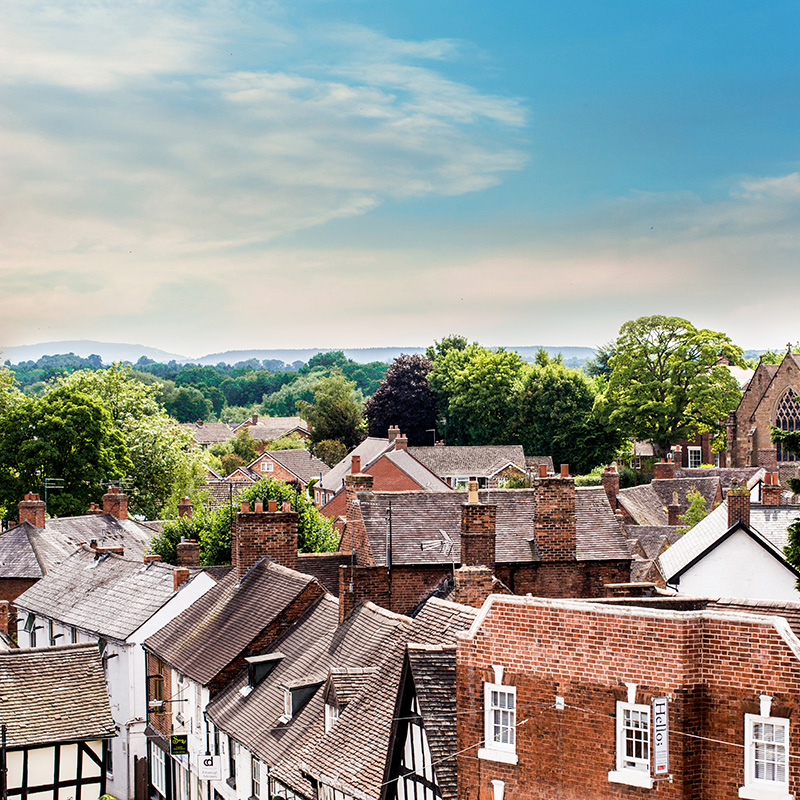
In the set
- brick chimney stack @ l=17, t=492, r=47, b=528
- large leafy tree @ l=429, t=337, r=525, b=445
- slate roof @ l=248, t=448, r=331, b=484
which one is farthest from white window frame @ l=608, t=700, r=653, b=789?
slate roof @ l=248, t=448, r=331, b=484

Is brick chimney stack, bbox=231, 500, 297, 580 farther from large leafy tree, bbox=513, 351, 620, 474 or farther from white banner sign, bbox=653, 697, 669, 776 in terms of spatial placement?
large leafy tree, bbox=513, 351, 620, 474

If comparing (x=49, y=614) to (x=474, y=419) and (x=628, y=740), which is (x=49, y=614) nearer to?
(x=628, y=740)

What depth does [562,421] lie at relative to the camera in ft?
320

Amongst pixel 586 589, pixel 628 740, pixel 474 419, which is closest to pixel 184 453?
pixel 474 419

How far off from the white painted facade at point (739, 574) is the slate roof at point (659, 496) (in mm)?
28356

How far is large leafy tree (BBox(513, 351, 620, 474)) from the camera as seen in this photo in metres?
95.9

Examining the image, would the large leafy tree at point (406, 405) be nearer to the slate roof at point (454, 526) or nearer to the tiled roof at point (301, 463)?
the tiled roof at point (301, 463)

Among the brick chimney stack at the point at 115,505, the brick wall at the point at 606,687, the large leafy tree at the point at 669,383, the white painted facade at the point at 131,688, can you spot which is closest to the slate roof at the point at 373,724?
the brick wall at the point at 606,687

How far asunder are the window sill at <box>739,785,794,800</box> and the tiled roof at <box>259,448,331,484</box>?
98.9m

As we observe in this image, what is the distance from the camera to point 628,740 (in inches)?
639

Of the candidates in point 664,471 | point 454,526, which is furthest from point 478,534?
point 664,471

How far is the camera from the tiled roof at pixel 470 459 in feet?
309

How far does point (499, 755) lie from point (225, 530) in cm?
3107

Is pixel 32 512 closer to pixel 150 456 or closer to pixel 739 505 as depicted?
pixel 150 456
